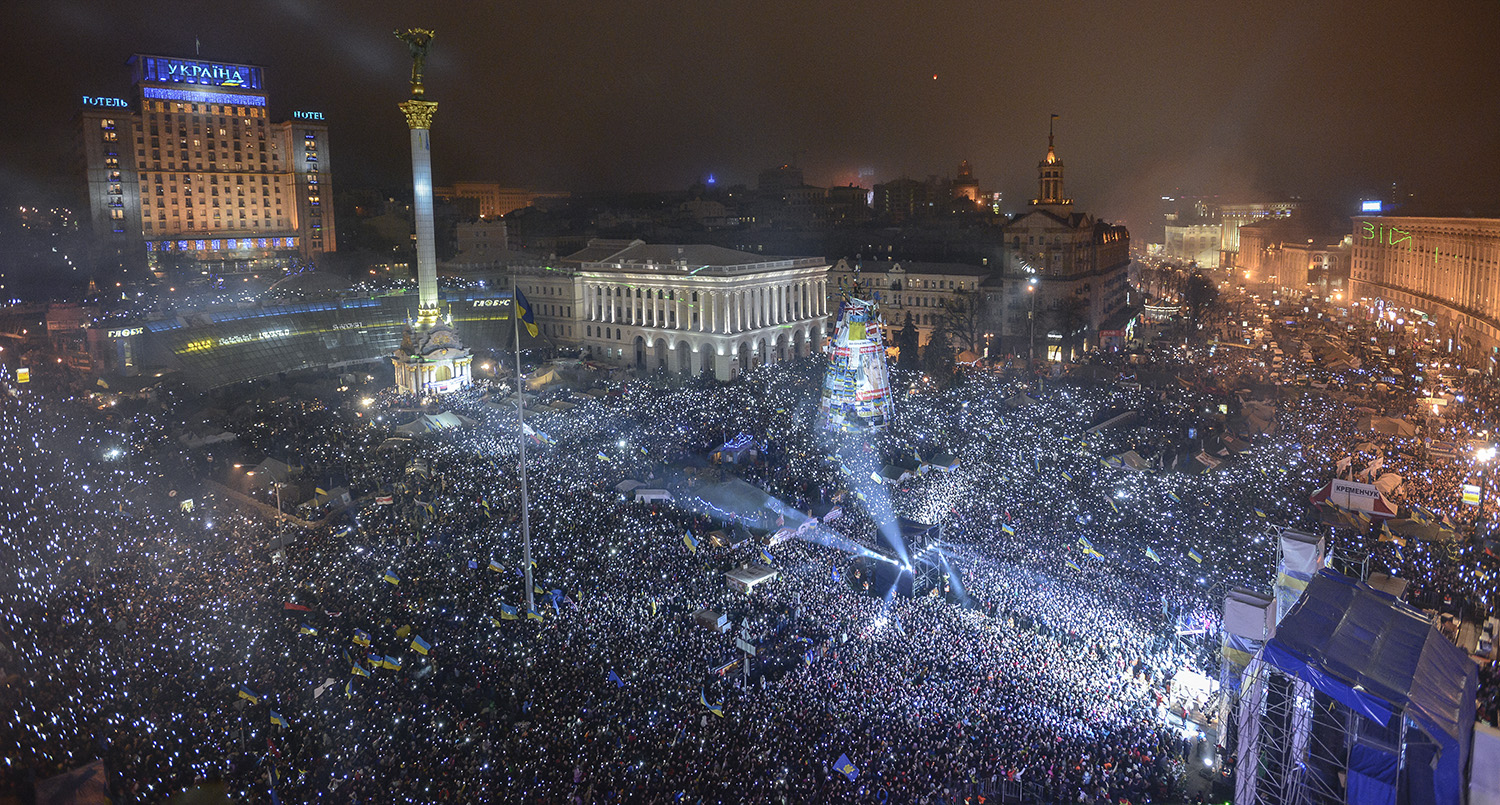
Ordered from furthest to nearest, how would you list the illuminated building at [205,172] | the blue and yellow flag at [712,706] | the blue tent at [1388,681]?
the illuminated building at [205,172] < the blue and yellow flag at [712,706] < the blue tent at [1388,681]

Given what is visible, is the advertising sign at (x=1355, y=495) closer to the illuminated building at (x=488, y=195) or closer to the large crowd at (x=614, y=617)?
the large crowd at (x=614, y=617)

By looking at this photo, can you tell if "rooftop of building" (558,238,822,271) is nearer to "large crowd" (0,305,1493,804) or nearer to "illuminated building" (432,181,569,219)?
"large crowd" (0,305,1493,804)

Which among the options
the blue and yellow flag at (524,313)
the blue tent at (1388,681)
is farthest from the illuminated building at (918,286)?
the blue tent at (1388,681)

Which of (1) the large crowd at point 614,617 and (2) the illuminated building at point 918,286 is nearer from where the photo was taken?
(1) the large crowd at point 614,617

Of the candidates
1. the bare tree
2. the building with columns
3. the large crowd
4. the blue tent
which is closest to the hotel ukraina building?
the building with columns

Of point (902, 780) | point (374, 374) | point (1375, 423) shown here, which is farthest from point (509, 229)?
point (902, 780)

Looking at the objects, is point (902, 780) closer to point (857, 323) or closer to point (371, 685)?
point (371, 685)
